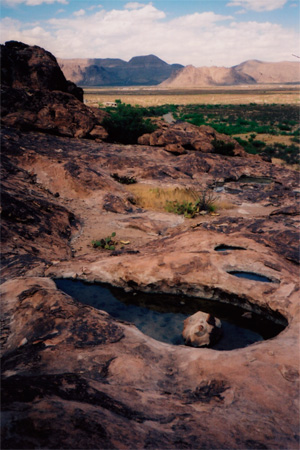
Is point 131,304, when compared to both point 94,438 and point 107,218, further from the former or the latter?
point 107,218

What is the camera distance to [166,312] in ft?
22.0

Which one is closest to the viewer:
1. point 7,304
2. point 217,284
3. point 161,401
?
point 161,401

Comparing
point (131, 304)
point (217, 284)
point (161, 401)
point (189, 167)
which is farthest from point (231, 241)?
point (189, 167)

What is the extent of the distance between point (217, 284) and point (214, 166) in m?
12.2

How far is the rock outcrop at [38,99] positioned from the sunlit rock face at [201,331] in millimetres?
16136

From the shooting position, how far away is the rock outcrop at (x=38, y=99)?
18500 mm

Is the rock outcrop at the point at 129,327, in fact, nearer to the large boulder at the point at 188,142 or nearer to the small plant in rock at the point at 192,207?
the small plant in rock at the point at 192,207

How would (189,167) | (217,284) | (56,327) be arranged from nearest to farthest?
(56,327)
(217,284)
(189,167)

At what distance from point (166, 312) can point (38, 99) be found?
17.7 m

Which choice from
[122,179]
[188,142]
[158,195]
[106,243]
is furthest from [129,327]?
[188,142]

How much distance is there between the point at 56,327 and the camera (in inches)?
186

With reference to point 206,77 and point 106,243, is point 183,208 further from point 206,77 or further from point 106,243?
point 206,77

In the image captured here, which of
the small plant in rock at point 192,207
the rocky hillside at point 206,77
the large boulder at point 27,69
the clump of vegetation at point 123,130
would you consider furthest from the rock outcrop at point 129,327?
the rocky hillside at point 206,77

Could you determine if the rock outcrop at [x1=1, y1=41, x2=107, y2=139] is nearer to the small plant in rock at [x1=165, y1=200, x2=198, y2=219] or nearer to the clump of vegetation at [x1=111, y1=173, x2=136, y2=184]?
the clump of vegetation at [x1=111, y1=173, x2=136, y2=184]
